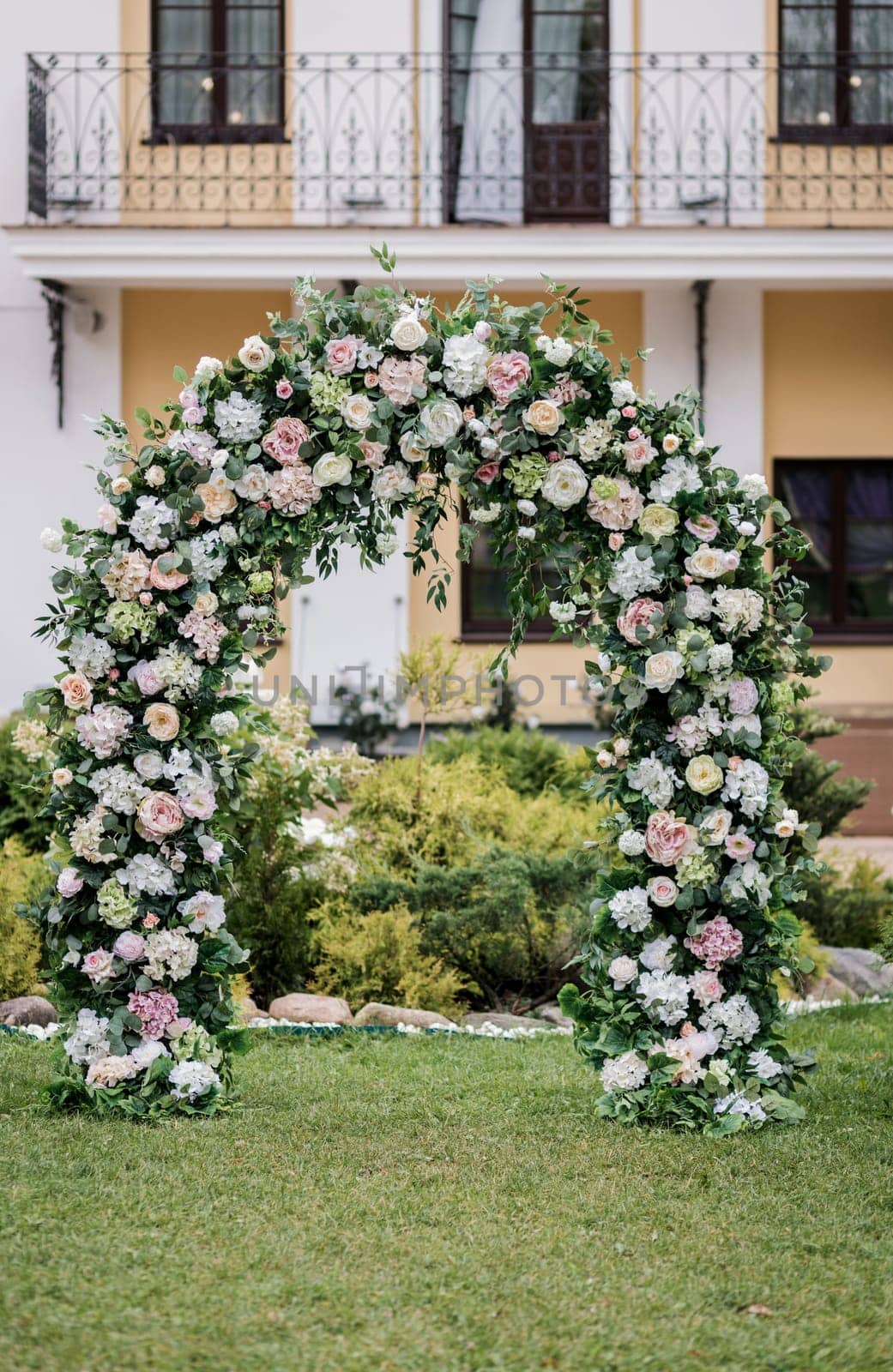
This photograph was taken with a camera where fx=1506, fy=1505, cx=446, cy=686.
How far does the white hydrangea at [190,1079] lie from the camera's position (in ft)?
15.4

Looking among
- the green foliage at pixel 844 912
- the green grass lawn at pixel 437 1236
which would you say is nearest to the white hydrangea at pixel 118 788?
the green grass lawn at pixel 437 1236

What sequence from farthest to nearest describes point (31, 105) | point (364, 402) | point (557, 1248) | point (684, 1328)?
point (31, 105)
point (364, 402)
point (557, 1248)
point (684, 1328)

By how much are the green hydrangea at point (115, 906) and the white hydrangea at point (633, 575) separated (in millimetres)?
1810

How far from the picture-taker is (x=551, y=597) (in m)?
4.90

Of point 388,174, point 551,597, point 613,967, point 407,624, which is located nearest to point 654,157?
point 388,174

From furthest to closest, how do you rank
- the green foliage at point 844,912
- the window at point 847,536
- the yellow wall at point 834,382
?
the window at point 847,536 → the yellow wall at point 834,382 → the green foliage at point 844,912

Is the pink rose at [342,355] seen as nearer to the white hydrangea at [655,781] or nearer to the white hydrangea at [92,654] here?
the white hydrangea at [92,654]

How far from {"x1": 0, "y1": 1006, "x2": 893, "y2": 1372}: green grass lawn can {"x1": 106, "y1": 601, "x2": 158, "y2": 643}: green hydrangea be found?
1499mm

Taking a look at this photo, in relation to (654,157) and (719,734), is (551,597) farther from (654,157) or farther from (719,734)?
(654,157)

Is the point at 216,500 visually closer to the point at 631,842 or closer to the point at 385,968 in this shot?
the point at 631,842

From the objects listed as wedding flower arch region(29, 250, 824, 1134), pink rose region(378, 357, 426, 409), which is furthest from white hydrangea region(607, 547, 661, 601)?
pink rose region(378, 357, 426, 409)

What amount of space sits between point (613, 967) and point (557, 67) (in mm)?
9070

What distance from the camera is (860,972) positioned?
7613mm

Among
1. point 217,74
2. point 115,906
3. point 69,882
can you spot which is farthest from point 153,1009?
point 217,74
